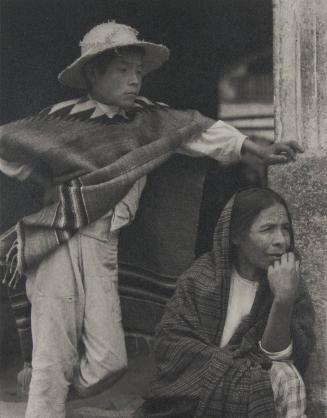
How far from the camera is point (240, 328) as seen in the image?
360 centimetres

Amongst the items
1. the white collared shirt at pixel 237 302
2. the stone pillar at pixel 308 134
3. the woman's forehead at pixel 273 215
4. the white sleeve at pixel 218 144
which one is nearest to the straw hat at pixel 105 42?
the white sleeve at pixel 218 144

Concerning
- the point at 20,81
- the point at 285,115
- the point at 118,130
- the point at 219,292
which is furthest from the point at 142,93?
the point at 219,292

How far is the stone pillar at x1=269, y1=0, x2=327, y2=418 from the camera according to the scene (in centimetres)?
370

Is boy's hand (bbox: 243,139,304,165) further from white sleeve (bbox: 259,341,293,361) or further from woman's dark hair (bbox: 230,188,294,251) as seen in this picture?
white sleeve (bbox: 259,341,293,361)

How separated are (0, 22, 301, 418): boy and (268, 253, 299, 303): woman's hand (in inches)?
23.5

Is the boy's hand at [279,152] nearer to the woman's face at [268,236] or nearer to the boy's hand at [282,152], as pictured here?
the boy's hand at [282,152]

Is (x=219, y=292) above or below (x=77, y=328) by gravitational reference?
above

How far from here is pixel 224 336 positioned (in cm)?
362

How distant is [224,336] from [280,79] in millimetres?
1249

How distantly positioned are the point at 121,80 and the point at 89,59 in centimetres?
20

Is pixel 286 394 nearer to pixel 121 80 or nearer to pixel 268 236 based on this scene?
pixel 268 236

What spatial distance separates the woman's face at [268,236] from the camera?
3.54 meters

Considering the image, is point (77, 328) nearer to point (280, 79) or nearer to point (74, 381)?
point (74, 381)

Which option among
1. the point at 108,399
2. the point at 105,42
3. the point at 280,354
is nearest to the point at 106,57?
the point at 105,42
